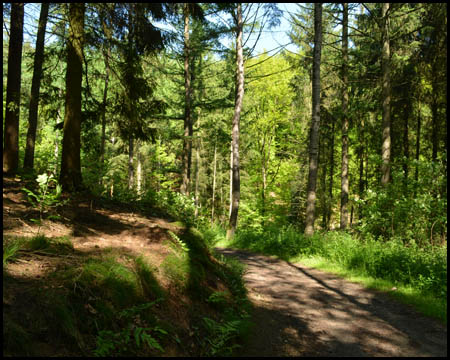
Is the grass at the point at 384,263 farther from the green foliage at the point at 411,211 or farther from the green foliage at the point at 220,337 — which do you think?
the green foliage at the point at 220,337

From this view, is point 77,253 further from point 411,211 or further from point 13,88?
point 411,211

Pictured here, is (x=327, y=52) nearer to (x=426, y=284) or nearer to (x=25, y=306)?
(x=426, y=284)

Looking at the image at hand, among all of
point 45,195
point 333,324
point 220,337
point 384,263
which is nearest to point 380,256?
point 384,263

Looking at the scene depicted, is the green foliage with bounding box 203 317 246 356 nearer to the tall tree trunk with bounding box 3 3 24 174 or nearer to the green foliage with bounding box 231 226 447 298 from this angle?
the green foliage with bounding box 231 226 447 298

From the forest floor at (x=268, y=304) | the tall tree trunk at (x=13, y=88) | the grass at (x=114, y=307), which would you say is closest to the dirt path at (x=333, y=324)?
the forest floor at (x=268, y=304)

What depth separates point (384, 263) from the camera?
756cm

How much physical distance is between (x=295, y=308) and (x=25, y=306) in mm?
4665

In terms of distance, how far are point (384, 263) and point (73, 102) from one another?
8.51m

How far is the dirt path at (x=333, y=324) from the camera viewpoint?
13.5 ft

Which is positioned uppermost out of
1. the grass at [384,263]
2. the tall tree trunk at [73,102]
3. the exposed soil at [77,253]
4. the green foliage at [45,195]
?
the tall tree trunk at [73,102]

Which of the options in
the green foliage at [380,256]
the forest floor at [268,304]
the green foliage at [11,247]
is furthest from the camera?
the green foliage at [380,256]

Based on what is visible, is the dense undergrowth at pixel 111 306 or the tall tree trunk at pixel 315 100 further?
the tall tree trunk at pixel 315 100

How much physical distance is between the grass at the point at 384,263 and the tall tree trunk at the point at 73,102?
23.7ft

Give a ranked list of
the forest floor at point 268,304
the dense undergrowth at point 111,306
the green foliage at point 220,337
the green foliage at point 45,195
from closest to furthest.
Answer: the dense undergrowth at point 111,306
the forest floor at point 268,304
the green foliage at point 220,337
the green foliage at point 45,195
